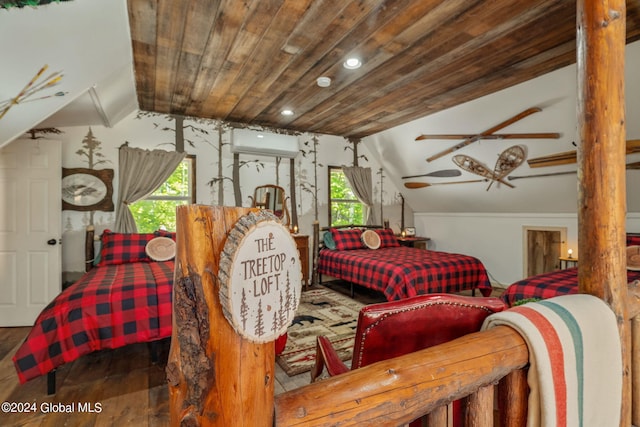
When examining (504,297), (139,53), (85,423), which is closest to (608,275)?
(504,297)

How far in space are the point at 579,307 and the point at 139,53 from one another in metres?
3.24

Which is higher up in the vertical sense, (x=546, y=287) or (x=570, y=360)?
(x=570, y=360)

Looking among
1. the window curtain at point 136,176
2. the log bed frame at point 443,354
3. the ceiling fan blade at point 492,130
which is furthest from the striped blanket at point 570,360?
the window curtain at point 136,176

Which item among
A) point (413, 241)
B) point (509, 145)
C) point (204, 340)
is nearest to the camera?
point (204, 340)

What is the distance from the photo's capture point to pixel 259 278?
1.81 feet

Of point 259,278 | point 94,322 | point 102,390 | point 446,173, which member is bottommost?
point 102,390

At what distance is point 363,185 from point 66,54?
426 centimetres

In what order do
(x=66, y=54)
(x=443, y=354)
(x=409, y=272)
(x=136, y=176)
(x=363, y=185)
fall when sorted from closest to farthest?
(x=443, y=354)
(x=66, y=54)
(x=409, y=272)
(x=136, y=176)
(x=363, y=185)

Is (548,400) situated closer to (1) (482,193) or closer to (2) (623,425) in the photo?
(2) (623,425)

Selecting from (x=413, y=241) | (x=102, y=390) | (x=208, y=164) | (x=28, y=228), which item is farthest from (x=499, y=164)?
(x=28, y=228)

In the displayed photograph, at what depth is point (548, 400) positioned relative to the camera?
0.87 m

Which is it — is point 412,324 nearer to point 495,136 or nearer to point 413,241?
point 495,136

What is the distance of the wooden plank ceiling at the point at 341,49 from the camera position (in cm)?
202

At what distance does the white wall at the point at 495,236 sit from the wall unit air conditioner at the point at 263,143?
114 inches
